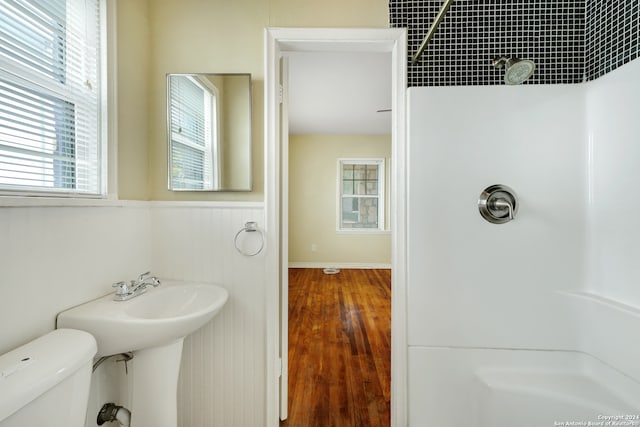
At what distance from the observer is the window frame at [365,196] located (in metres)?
5.30

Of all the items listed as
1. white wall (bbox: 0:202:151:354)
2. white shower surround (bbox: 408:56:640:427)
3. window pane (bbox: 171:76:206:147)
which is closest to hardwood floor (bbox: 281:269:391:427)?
white shower surround (bbox: 408:56:640:427)

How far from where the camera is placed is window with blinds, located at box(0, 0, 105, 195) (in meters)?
0.88

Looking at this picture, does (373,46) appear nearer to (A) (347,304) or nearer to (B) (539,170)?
(B) (539,170)

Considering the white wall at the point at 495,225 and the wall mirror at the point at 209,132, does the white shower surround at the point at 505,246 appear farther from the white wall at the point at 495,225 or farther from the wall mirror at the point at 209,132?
the wall mirror at the point at 209,132

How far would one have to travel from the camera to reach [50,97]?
1.01m

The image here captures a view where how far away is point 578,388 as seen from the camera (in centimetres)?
110

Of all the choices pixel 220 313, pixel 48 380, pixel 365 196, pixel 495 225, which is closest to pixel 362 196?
pixel 365 196

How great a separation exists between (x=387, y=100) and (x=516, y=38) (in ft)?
7.43

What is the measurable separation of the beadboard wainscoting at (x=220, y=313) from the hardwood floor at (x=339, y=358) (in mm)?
340

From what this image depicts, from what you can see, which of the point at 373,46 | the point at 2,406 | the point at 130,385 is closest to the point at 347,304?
the point at 130,385

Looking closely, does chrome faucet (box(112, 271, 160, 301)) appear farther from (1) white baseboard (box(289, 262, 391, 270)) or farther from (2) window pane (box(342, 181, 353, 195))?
(2) window pane (box(342, 181, 353, 195))

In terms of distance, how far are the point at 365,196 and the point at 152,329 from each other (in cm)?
482

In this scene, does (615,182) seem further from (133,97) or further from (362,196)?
(362,196)

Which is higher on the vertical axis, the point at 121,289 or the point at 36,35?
the point at 36,35
